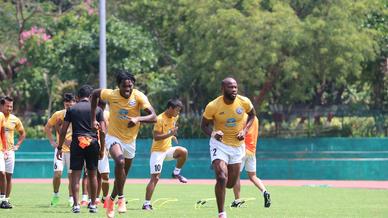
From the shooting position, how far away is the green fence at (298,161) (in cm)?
3300

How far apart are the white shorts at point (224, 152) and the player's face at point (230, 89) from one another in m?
0.72

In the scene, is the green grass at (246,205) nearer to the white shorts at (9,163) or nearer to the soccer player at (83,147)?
the soccer player at (83,147)

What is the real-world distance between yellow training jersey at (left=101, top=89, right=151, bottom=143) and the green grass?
144cm

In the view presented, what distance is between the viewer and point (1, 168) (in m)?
18.0

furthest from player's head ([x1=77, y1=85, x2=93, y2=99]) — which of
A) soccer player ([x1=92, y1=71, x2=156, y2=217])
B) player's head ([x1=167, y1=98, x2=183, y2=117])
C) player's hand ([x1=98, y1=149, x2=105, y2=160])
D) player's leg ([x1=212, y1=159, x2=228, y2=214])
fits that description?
player's leg ([x1=212, y1=159, x2=228, y2=214])

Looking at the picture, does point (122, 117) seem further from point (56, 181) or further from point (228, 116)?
point (56, 181)

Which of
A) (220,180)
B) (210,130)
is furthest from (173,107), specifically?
(220,180)

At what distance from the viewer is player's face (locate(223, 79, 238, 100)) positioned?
14312 mm

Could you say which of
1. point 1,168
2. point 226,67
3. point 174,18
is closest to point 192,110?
point 174,18

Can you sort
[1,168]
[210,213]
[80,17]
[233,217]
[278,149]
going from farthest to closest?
[80,17] → [278,149] → [1,168] → [210,213] → [233,217]

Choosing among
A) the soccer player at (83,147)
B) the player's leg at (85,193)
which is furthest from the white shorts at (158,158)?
the soccer player at (83,147)

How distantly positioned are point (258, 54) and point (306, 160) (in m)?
4.31

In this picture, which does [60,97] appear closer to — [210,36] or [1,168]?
[210,36]

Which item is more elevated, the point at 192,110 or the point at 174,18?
the point at 174,18
